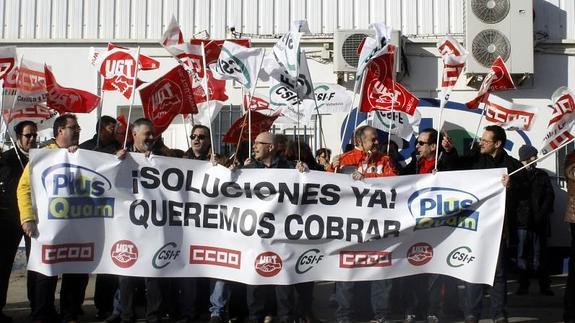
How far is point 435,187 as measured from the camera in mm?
7828

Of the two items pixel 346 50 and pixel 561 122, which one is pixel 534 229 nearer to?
pixel 561 122

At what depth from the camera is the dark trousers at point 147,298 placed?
768cm

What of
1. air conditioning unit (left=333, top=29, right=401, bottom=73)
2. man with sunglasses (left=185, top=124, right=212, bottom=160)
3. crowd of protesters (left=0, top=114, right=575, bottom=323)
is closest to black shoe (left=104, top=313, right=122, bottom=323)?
crowd of protesters (left=0, top=114, right=575, bottom=323)

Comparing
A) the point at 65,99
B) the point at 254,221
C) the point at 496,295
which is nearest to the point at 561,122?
the point at 496,295

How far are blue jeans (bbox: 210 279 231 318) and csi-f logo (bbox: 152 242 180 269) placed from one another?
671 millimetres

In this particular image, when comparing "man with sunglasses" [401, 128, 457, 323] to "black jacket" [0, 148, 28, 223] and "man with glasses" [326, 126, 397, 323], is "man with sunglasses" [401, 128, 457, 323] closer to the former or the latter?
"man with glasses" [326, 126, 397, 323]

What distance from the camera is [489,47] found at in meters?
12.3

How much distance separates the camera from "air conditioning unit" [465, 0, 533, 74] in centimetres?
1227

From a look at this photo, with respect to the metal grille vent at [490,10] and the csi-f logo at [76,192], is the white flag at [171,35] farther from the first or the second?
the metal grille vent at [490,10]

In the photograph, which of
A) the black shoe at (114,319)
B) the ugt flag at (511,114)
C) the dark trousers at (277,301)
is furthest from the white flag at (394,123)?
the black shoe at (114,319)

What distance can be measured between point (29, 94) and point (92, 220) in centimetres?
270

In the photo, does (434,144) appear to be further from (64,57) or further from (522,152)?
(64,57)

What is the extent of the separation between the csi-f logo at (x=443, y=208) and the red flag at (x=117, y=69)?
382 cm

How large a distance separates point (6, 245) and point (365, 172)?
148 inches
